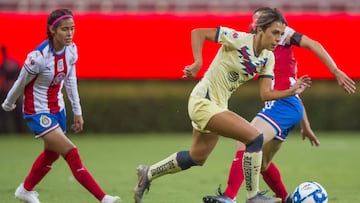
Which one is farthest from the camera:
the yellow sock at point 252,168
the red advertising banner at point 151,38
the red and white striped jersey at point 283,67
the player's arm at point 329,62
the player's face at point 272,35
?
the red advertising banner at point 151,38

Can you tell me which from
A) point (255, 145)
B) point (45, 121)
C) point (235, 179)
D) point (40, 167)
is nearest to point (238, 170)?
point (235, 179)

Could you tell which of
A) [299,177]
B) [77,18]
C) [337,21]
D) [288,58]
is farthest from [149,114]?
[288,58]

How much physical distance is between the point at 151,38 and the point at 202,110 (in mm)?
11569

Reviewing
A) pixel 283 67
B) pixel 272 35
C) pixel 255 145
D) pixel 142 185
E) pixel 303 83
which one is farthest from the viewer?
pixel 283 67

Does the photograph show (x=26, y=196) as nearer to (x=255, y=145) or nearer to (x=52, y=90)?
(x=52, y=90)

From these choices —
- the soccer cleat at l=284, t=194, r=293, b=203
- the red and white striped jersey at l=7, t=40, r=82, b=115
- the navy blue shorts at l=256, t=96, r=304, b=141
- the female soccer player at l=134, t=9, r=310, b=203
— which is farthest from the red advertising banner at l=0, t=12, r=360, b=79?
the female soccer player at l=134, t=9, r=310, b=203

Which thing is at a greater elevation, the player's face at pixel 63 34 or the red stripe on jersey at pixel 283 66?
the player's face at pixel 63 34

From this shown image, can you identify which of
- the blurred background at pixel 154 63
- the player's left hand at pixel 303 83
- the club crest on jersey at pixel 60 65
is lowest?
the blurred background at pixel 154 63

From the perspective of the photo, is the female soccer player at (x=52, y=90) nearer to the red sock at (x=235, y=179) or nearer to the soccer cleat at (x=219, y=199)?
the soccer cleat at (x=219, y=199)

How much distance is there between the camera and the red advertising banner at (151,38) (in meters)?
19.7

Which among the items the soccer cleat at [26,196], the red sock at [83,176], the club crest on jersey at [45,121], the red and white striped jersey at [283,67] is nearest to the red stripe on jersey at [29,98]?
the club crest on jersey at [45,121]

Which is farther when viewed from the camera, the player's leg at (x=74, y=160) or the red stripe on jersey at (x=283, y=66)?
the red stripe on jersey at (x=283, y=66)

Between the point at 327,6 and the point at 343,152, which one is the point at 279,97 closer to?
the point at 343,152

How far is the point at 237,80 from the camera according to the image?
8.77m
